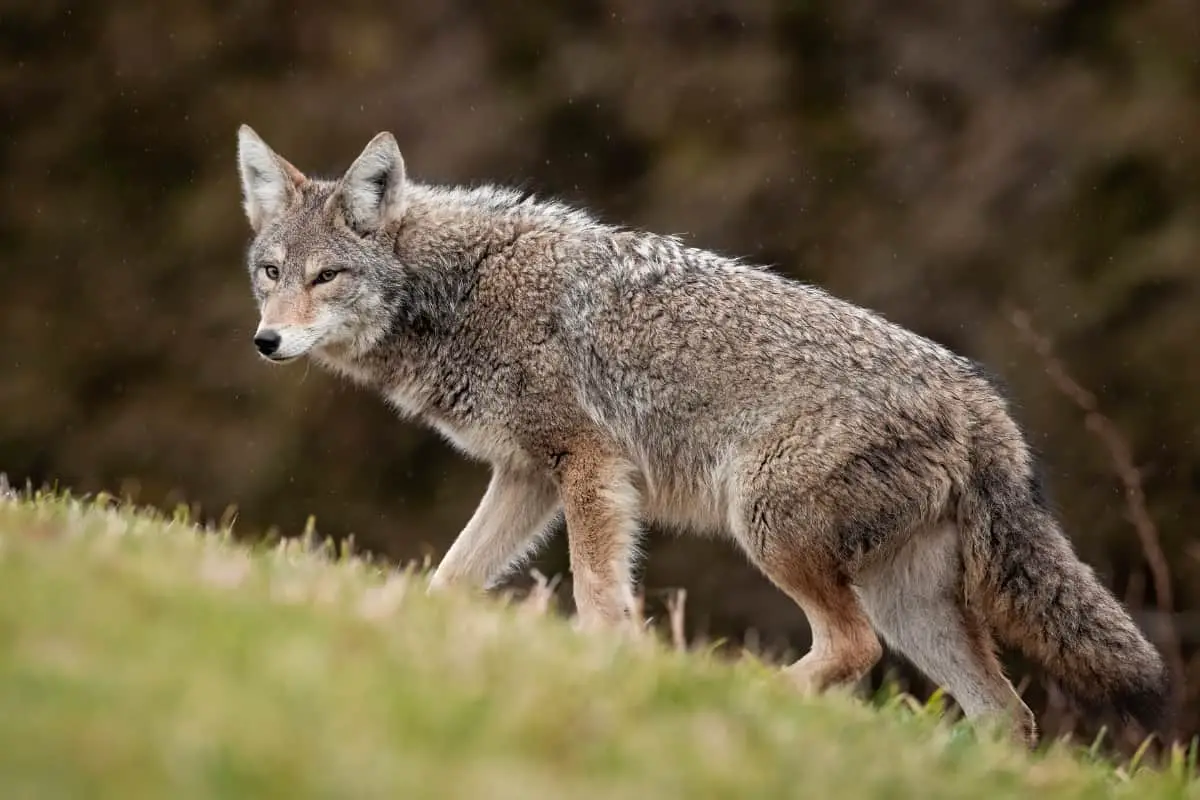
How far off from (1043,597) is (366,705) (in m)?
3.60

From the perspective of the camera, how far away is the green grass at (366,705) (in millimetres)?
3158

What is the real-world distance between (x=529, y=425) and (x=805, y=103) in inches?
472

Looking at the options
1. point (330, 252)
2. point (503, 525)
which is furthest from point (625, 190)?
point (503, 525)

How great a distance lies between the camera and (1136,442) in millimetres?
15211

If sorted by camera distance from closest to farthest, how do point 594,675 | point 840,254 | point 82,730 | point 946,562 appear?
point 82,730, point 594,675, point 946,562, point 840,254

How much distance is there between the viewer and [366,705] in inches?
141

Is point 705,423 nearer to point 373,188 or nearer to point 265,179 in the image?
point 373,188

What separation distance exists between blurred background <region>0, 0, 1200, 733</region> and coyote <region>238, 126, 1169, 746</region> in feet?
21.9

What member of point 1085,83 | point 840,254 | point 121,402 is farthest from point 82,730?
point 121,402

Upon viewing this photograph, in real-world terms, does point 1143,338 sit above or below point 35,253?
above

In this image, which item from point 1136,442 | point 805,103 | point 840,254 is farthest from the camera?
point 805,103

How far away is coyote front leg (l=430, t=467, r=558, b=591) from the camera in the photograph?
7.14m

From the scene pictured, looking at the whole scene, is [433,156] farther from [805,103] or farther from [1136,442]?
[1136,442]

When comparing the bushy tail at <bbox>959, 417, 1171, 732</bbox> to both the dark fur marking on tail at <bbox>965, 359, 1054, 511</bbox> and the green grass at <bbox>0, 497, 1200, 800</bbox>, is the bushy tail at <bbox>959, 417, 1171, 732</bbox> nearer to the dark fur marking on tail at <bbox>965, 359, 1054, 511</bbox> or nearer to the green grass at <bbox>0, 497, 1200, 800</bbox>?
the dark fur marking on tail at <bbox>965, 359, 1054, 511</bbox>
